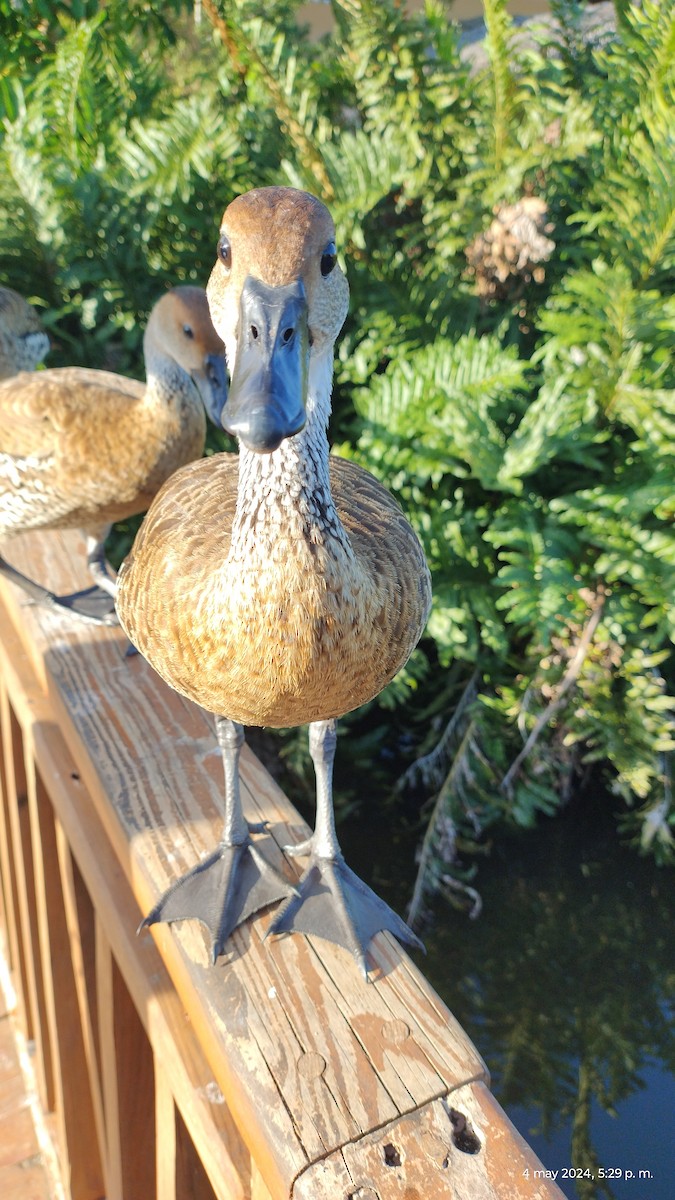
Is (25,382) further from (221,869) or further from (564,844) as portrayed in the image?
(564,844)

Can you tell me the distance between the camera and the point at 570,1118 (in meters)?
2.53

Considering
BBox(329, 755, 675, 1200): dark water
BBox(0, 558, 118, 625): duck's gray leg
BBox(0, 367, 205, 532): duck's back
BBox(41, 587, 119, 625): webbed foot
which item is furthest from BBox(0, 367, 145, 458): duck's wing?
BBox(329, 755, 675, 1200): dark water

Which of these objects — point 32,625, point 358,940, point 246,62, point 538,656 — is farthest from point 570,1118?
point 246,62

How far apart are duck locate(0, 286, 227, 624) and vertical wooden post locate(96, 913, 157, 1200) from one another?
1.19 metres

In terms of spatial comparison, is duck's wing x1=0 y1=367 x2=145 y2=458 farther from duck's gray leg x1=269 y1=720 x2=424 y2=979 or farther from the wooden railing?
duck's gray leg x1=269 y1=720 x2=424 y2=979

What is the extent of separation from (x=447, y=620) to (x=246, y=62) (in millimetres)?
2253

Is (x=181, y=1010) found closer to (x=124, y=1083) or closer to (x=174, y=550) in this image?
(x=124, y=1083)

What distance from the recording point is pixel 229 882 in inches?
58.7

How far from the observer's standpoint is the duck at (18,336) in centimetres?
331

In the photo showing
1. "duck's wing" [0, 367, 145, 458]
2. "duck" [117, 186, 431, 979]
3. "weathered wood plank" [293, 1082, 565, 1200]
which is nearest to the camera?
"weathered wood plank" [293, 1082, 565, 1200]

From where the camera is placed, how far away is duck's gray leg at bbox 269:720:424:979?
1393 millimetres

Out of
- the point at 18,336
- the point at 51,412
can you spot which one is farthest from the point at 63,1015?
the point at 18,336

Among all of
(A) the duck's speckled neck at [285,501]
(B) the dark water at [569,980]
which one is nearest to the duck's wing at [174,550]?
(A) the duck's speckled neck at [285,501]

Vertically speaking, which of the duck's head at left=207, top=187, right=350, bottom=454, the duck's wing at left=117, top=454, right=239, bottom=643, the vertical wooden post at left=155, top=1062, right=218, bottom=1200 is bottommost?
the vertical wooden post at left=155, top=1062, right=218, bottom=1200
